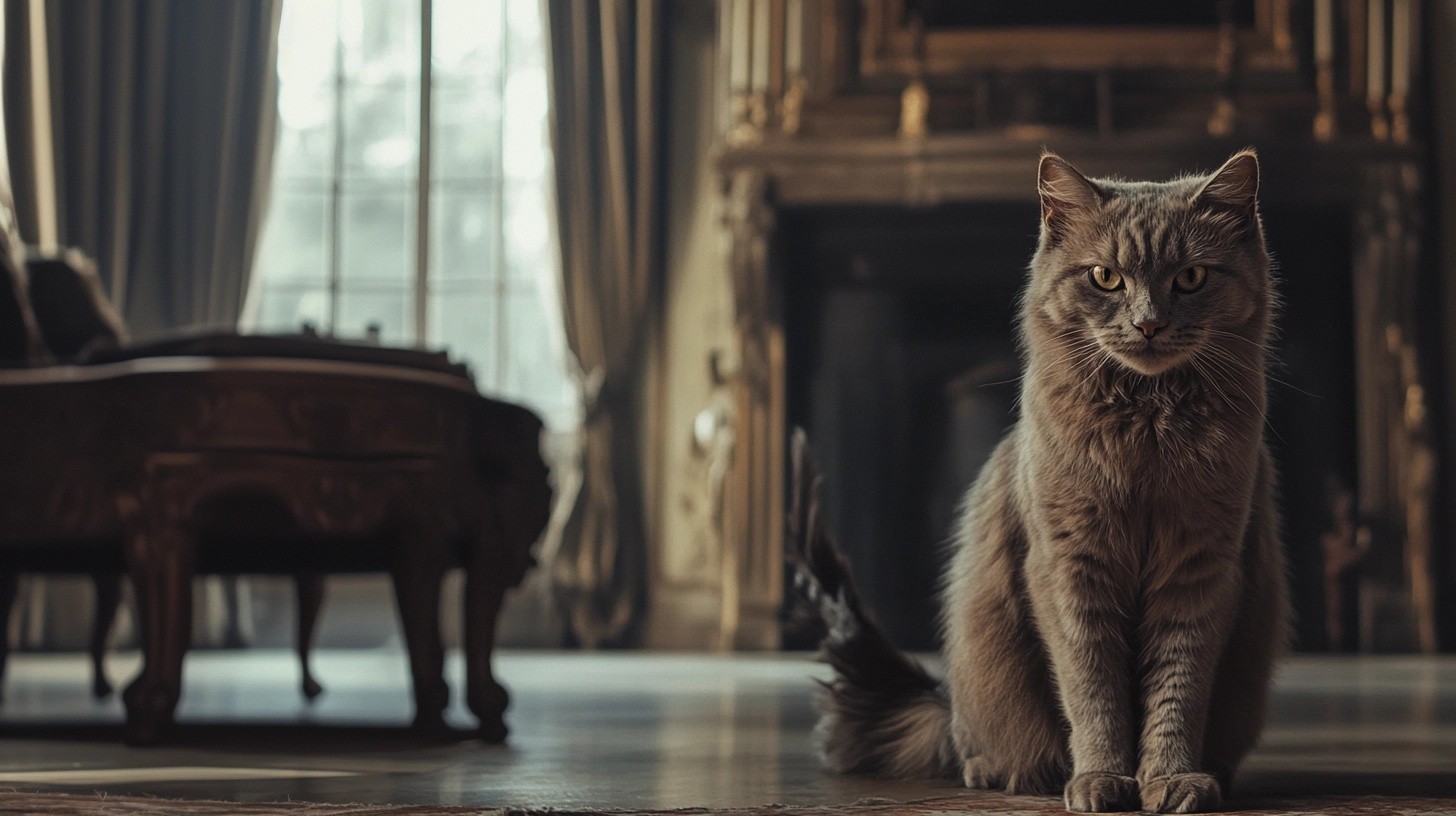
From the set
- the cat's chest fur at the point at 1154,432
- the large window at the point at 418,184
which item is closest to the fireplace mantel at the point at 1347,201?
the large window at the point at 418,184

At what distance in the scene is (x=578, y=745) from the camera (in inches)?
90.1

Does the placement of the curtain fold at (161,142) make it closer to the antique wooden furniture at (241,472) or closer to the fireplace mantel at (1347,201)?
the fireplace mantel at (1347,201)

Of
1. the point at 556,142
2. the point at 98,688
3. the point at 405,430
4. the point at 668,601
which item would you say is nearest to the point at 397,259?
the point at 556,142

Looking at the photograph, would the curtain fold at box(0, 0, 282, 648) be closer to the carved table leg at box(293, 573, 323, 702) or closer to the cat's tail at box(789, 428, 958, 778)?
the carved table leg at box(293, 573, 323, 702)

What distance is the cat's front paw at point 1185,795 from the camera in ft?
4.57

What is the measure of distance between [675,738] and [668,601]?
11.9ft

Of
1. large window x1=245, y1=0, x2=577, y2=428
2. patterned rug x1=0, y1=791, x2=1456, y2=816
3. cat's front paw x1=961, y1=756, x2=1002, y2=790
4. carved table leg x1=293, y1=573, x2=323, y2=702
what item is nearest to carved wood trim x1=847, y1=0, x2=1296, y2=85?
large window x1=245, y1=0, x2=577, y2=428

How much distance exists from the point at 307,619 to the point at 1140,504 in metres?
2.50

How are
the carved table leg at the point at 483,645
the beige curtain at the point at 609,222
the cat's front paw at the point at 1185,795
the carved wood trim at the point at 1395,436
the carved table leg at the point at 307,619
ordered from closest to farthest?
the cat's front paw at the point at 1185,795 < the carved table leg at the point at 483,645 < the carved table leg at the point at 307,619 < the carved wood trim at the point at 1395,436 < the beige curtain at the point at 609,222

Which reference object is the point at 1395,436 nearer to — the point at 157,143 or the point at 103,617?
the point at 103,617

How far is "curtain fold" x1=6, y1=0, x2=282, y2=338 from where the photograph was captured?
19.9ft

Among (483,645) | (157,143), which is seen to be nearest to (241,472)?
(483,645)

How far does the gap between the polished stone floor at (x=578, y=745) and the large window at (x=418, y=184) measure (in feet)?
7.51

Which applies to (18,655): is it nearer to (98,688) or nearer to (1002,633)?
(98,688)
